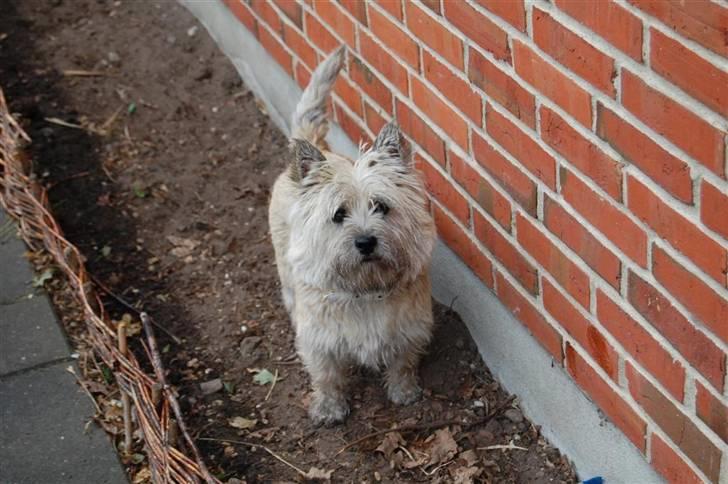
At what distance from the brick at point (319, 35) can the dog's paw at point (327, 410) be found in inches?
58.6

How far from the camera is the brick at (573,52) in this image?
8.81 ft

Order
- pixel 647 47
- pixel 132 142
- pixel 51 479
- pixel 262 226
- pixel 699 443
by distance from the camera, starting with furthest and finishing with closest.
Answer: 1. pixel 132 142
2. pixel 262 226
3. pixel 51 479
4. pixel 699 443
5. pixel 647 47

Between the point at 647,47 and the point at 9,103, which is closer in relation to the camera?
the point at 647,47

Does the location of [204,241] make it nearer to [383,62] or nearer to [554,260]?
[383,62]

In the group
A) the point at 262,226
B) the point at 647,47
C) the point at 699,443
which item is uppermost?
the point at 647,47

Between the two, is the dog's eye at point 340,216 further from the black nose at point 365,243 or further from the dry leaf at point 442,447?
the dry leaf at point 442,447

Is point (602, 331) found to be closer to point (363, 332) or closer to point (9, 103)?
point (363, 332)

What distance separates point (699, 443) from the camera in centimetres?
277

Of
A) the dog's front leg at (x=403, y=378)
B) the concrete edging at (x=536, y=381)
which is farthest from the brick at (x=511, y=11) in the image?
the dog's front leg at (x=403, y=378)

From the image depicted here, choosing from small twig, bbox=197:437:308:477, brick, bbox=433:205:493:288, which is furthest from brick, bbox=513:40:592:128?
small twig, bbox=197:437:308:477

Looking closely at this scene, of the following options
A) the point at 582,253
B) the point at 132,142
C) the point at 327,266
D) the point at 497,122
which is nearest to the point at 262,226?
the point at 132,142

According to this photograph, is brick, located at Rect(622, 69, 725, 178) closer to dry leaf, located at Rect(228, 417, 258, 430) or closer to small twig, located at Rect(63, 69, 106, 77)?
dry leaf, located at Rect(228, 417, 258, 430)

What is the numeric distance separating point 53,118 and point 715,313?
4.20 meters

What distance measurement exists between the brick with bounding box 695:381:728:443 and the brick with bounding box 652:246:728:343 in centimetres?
20
